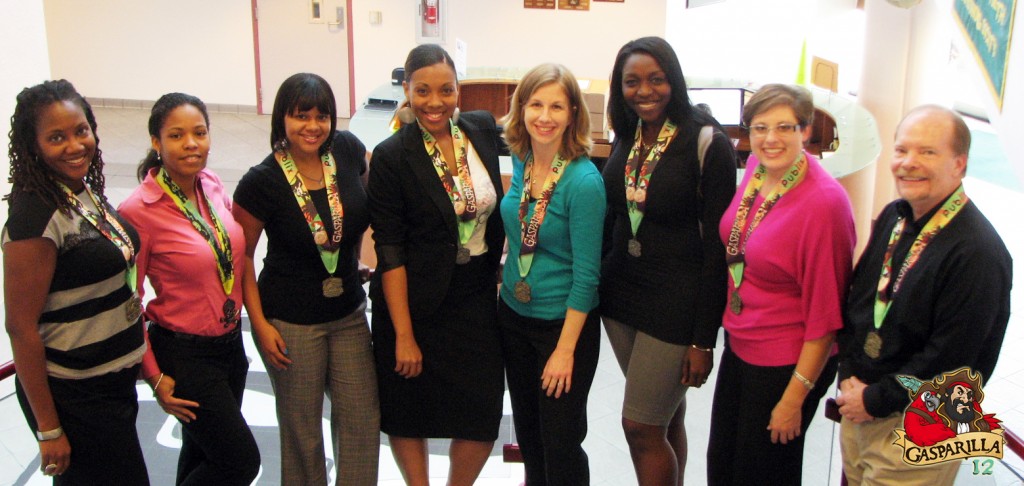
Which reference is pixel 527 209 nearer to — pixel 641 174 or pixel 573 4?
pixel 641 174

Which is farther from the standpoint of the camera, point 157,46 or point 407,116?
point 157,46

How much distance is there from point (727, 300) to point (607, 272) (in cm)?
37

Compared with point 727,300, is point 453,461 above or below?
below

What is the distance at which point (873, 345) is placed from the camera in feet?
7.02

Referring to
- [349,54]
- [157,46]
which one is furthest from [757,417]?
[157,46]

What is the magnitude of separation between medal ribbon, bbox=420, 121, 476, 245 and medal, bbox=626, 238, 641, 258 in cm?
47

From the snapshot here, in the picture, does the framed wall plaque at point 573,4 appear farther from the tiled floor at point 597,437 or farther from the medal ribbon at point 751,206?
the medal ribbon at point 751,206

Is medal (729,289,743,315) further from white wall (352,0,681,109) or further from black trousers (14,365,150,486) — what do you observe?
white wall (352,0,681,109)

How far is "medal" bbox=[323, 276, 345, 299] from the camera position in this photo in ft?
8.54

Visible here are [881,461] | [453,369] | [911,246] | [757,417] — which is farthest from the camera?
[453,369]

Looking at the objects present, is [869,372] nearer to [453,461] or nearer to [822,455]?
[453,461]

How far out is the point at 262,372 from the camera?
14.7 feet

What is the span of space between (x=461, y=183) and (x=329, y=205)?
39 cm

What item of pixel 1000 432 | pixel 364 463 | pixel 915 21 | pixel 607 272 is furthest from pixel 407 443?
pixel 915 21
